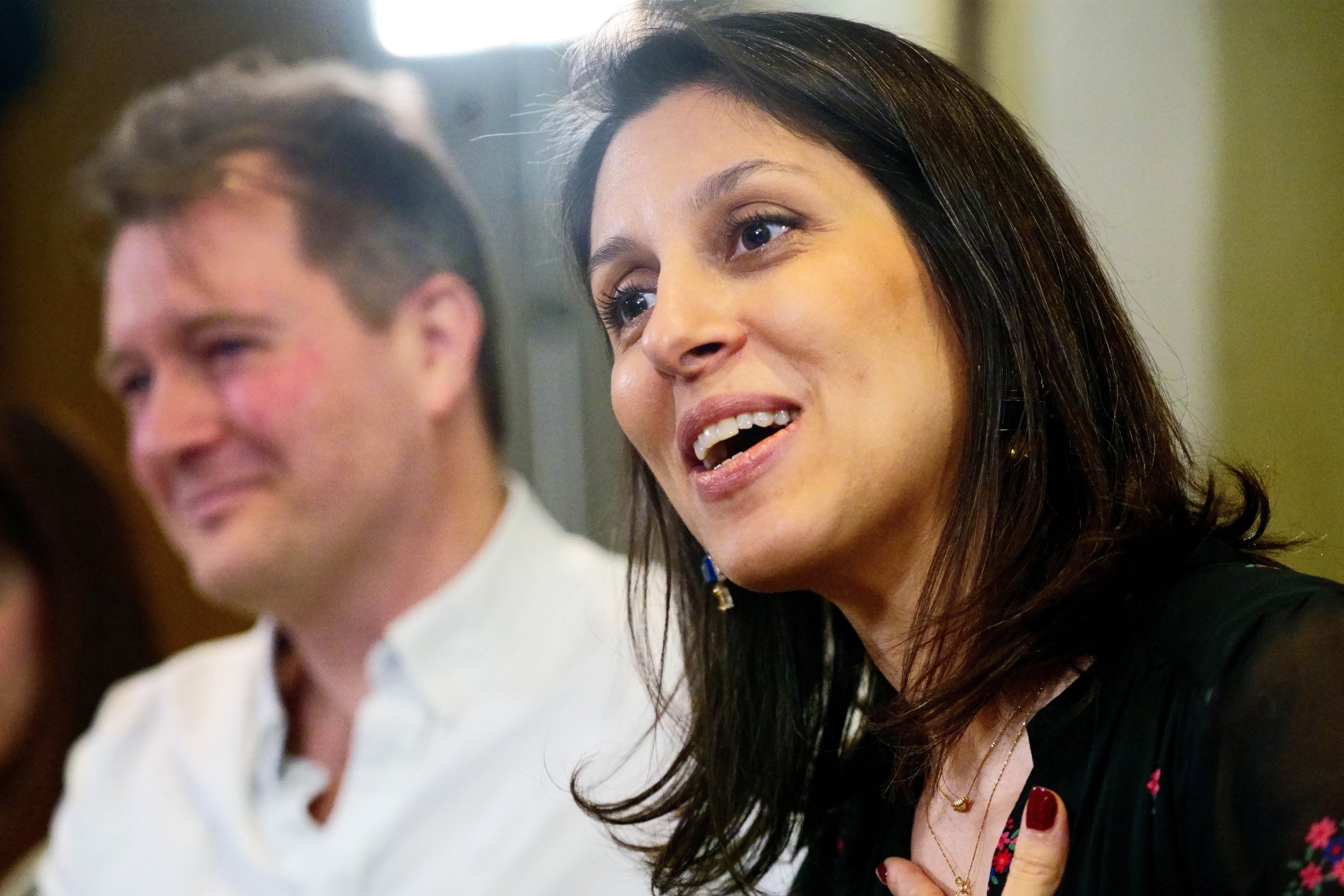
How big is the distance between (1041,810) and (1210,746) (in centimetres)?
12

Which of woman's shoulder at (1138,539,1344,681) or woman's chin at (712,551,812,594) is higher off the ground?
woman's chin at (712,551,812,594)

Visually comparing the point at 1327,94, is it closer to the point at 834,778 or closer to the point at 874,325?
the point at 874,325

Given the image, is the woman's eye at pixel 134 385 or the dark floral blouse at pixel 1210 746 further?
the woman's eye at pixel 134 385

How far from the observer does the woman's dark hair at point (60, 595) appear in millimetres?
1368

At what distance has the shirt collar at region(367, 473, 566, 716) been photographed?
46.3 inches

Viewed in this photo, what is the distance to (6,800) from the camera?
1361 millimetres

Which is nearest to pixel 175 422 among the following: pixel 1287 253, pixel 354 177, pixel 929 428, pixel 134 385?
pixel 134 385

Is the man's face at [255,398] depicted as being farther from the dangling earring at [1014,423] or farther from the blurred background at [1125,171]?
the dangling earring at [1014,423]

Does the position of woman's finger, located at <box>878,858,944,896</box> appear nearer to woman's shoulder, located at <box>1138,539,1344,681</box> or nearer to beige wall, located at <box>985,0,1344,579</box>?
woman's shoulder, located at <box>1138,539,1344,681</box>

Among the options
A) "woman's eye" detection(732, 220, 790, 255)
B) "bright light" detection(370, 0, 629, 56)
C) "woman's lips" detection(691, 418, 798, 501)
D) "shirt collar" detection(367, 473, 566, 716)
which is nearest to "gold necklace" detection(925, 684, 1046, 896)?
"woman's lips" detection(691, 418, 798, 501)

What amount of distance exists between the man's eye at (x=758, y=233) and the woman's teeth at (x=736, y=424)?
0.12m

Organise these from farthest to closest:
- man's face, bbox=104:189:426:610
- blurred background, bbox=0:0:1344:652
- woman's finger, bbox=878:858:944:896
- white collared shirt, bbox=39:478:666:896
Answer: man's face, bbox=104:189:426:610 < white collared shirt, bbox=39:478:666:896 < blurred background, bbox=0:0:1344:652 < woman's finger, bbox=878:858:944:896

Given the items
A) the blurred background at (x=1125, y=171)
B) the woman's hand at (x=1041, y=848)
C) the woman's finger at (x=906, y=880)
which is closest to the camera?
the woman's hand at (x=1041, y=848)

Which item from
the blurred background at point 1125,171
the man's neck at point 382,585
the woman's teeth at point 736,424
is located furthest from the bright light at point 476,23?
the woman's teeth at point 736,424
